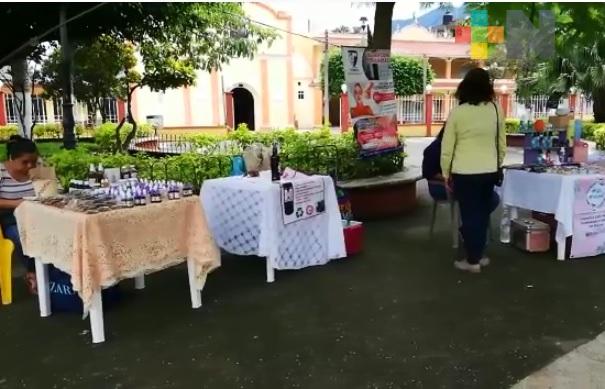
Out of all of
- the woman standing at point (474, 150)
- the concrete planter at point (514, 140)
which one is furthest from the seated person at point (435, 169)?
the concrete planter at point (514, 140)

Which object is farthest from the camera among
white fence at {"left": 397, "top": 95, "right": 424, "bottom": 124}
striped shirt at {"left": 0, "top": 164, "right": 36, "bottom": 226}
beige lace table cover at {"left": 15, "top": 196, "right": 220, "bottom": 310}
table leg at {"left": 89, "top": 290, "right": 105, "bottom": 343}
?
white fence at {"left": 397, "top": 95, "right": 424, "bottom": 124}

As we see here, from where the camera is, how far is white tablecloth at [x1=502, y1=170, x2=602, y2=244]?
15.1 feet

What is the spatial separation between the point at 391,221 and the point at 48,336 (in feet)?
13.0

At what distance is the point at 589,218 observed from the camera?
4746mm

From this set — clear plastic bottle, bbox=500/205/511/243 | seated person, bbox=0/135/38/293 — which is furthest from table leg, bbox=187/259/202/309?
clear plastic bottle, bbox=500/205/511/243

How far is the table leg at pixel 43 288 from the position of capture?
12.2 ft

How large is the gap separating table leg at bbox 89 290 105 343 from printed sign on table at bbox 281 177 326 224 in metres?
1.51

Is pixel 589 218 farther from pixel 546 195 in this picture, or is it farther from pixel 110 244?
pixel 110 244

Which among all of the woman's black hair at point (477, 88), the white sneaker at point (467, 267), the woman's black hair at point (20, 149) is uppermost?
the woman's black hair at point (477, 88)

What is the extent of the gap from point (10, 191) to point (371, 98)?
12.9ft

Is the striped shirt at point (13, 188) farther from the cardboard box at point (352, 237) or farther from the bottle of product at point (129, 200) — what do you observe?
the cardboard box at point (352, 237)

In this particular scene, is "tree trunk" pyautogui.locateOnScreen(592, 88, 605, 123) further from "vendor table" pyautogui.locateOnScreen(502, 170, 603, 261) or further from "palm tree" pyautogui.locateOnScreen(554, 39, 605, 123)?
"vendor table" pyautogui.locateOnScreen(502, 170, 603, 261)

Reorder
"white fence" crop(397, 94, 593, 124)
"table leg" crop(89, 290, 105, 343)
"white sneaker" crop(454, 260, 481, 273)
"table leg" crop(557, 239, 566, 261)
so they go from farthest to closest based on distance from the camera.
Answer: "white fence" crop(397, 94, 593, 124), "table leg" crop(557, 239, 566, 261), "white sneaker" crop(454, 260, 481, 273), "table leg" crop(89, 290, 105, 343)

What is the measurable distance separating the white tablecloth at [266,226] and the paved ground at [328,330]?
18 cm
